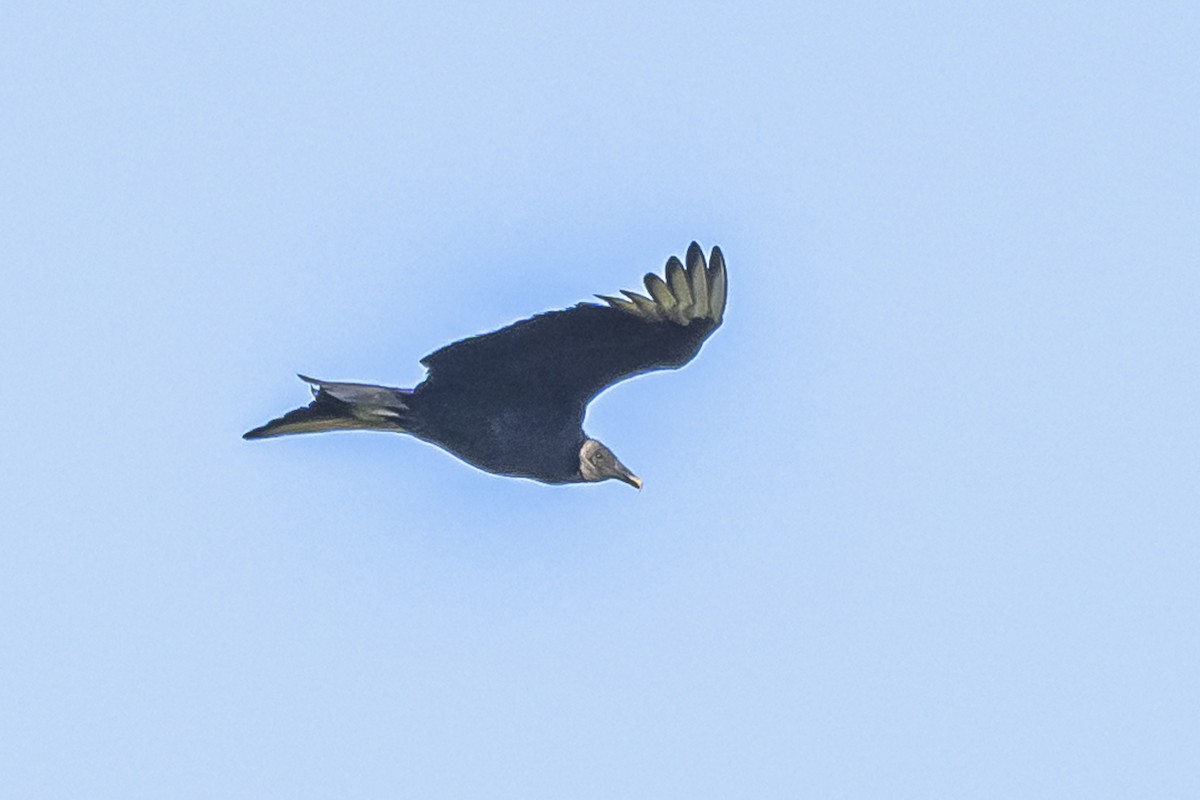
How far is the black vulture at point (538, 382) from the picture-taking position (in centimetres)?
2044

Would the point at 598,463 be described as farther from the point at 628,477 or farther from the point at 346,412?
the point at 346,412

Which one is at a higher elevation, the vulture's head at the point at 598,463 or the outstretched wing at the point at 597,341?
the outstretched wing at the point at 597,341

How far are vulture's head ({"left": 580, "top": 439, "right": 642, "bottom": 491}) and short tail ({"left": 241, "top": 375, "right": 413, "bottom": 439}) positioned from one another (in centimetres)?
101

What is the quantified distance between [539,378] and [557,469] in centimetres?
56

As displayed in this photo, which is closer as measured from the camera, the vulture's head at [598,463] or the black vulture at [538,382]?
the black vulture at [538,382]

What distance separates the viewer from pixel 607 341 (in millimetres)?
20625

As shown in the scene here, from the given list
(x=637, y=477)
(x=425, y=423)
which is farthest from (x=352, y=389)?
(x=637, y=477)

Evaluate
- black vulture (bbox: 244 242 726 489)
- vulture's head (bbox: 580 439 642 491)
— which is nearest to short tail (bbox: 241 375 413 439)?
black vulture (bbox: 244 242 726 489)

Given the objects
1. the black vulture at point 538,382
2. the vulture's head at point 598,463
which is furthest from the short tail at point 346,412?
the vulture's head at point 598,463

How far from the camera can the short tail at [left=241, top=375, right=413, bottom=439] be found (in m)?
20.6

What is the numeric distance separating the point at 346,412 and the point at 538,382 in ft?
3.49

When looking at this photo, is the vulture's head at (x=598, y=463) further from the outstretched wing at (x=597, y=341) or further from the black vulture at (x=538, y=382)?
the outstretched wing at (x=597, y=341)

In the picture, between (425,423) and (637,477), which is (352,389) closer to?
(425,423)

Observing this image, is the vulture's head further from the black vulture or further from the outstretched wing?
the outstretched wing
